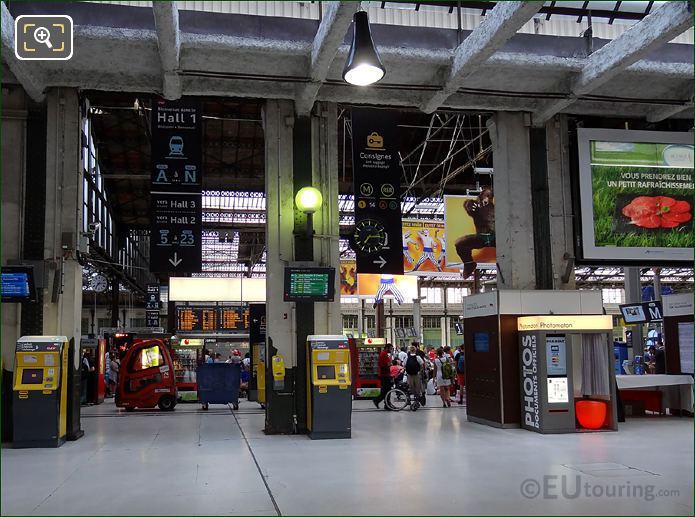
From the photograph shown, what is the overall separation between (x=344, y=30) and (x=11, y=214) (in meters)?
6.06

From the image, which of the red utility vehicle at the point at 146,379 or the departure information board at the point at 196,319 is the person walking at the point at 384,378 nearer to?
the red utility vehicle at the point at 146,379

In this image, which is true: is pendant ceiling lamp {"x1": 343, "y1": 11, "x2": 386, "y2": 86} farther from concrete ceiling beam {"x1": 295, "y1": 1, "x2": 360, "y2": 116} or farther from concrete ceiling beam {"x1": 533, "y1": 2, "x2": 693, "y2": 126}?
concrete ceiling beam {"x1": 533, "y1": 2, "x2": 693, "y2": 126}

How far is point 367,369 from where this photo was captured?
22734mm

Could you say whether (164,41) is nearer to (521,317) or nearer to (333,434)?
(333,434)

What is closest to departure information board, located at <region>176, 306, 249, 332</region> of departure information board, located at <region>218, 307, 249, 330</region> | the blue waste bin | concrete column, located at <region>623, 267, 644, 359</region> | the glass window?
departure information board, located at <region>218, 307, 249, 330</region>

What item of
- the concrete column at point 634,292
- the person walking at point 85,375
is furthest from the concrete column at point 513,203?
the person walking at point 85,375

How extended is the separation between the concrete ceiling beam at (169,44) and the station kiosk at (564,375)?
6.90 m

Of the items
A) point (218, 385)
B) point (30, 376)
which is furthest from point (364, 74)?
point (218, 385)

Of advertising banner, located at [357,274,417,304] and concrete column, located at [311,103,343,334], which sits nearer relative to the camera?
concrete column, located at [311,103,343,334]

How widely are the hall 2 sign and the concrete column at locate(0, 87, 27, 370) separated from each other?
8.16 m

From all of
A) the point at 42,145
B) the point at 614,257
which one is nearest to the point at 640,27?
the point at 614,257

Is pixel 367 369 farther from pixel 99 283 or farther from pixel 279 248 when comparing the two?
pixel 279 248

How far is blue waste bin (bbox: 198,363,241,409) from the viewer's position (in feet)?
55.7

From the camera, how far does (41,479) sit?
7.66 m
